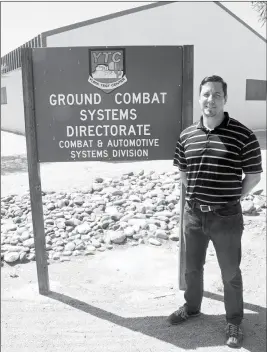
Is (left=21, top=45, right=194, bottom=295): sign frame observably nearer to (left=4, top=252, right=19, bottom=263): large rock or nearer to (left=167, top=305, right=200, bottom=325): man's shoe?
(left=167, top=305, right=200, bottom=325): man's shoe

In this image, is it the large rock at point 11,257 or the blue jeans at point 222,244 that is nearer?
the blue jeans at point 222,244

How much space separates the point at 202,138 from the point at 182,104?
32.6 inches

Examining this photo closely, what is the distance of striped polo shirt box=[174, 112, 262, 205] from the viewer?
264cm

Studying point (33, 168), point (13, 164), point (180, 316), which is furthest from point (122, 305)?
point (13, 164)

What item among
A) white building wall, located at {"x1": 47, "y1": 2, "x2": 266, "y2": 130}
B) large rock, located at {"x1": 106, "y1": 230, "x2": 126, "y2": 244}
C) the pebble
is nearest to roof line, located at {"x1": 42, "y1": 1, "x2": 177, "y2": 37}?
white building wall, located at {"x1": 47, "y1": 2, "x2": 266, "y2": 130}

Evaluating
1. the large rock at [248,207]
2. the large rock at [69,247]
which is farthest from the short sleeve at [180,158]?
the large rock at [248,207]

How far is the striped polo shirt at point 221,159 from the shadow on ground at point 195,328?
1130 mm

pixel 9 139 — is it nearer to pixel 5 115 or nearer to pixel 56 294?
pixel 5 115

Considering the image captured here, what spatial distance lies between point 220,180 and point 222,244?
1.59 ft

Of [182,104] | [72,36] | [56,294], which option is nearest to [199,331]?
[56,294]

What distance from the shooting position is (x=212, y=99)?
266 centimetres

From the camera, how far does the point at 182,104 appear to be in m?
3.46

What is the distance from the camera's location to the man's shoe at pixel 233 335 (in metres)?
2.89

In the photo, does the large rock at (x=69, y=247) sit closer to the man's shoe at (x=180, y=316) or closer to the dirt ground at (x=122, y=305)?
the dirt ground at (x=122, y=305)
